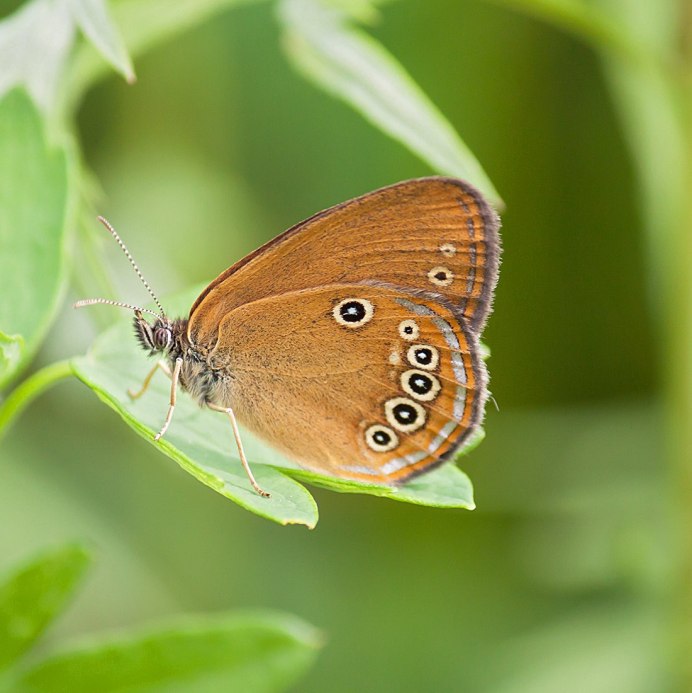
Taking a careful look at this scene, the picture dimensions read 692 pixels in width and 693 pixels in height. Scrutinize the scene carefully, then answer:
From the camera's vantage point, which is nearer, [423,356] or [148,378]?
[148,378]

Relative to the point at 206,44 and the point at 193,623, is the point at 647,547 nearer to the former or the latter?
the point at 193,623

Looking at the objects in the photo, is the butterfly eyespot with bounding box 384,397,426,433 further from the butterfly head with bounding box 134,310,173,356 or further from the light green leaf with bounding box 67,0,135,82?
the light green leaf with bounding box 67,0,135,82

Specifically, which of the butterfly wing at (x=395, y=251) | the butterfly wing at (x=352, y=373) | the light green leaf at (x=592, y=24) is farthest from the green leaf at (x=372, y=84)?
the light green leaf at (x=592, y=24)

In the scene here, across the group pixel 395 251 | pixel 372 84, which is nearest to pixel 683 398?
pixel 395 251

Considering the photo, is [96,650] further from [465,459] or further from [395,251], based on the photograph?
[465,459]

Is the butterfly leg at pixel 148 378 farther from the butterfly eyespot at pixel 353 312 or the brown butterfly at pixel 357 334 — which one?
the butterfly eyespot at pixel 353 312
